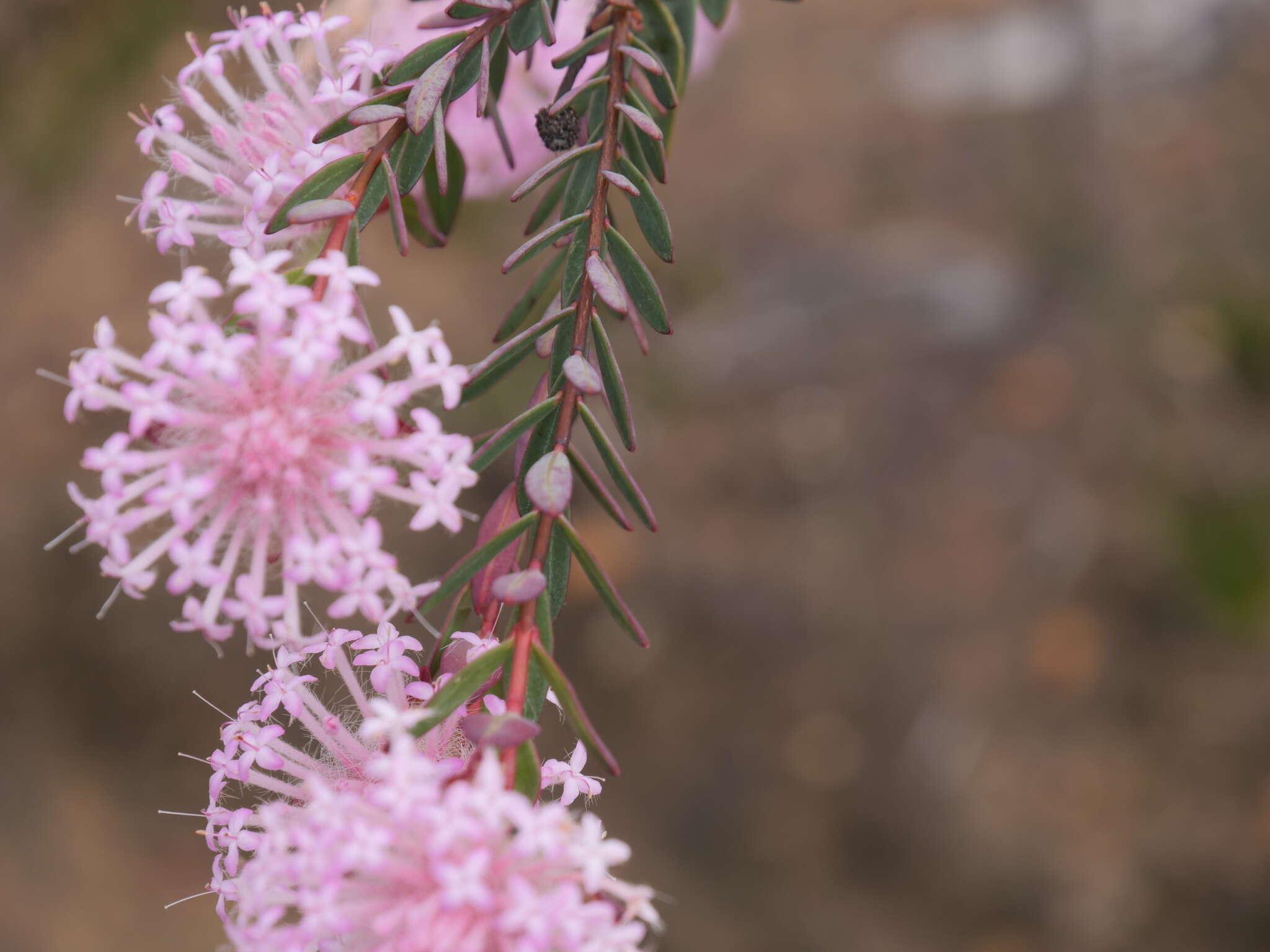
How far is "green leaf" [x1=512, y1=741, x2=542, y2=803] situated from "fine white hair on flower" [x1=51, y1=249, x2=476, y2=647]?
0.13 metres

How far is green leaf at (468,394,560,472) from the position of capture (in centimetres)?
84

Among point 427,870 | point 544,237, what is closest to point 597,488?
point 544,237

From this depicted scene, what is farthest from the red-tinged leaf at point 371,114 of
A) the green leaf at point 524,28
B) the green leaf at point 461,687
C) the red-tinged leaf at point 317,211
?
the green leaf at point 461,687

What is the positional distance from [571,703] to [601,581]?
0.42 feet

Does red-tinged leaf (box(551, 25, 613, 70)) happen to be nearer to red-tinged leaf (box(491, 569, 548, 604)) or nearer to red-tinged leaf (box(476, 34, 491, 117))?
red-tinged leaf (box(476, 34, 491, 117))

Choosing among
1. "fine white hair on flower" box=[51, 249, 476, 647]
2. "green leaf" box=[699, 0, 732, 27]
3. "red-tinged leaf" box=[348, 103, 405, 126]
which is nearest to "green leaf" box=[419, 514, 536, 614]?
"fine white hair on flower" box=[51, 249, 476, 647]

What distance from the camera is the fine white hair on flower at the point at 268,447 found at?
667 mm

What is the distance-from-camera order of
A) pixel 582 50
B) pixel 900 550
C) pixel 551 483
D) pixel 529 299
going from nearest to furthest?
pixel 551 483
pixel 582 50
pixel 529 299
pixel 900 550

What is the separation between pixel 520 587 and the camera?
73 cm

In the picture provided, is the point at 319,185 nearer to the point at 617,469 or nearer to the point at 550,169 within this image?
the point at 550,169

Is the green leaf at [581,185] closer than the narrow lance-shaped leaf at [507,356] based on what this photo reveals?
No

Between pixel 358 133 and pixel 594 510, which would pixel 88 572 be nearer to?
pixel 594 510

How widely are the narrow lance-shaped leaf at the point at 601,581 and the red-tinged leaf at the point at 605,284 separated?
0.63 ft

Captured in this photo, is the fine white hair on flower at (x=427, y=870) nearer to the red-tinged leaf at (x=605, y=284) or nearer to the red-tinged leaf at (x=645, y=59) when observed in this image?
the red-tinged leaf at (x=605, y=284)
